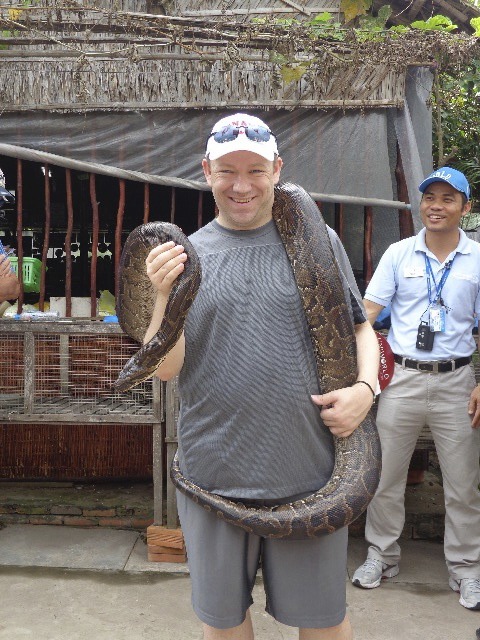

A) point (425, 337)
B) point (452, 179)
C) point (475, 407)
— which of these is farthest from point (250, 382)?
point (452, 179)

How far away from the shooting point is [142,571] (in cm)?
466

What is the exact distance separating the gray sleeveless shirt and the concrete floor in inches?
78.8

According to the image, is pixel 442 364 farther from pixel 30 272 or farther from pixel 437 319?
pixel 30 272

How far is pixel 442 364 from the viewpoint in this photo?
4.32 m

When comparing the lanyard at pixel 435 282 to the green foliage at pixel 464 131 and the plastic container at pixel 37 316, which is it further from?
the green foliage at pixel 464 131

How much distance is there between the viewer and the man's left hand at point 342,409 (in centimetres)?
228

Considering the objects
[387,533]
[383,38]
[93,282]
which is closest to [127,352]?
[93,282]

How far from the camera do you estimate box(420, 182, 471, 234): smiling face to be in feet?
14.3

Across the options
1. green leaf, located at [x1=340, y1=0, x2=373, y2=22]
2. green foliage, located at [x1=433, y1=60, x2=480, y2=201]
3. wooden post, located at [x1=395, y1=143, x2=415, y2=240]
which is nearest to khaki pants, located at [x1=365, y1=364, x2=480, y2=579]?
wooden post, located at [x1=395, y1=143, x2=415, y2=240]

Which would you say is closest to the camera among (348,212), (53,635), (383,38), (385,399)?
(53,635)

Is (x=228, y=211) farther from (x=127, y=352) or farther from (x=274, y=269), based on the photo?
(x=127, y=352)

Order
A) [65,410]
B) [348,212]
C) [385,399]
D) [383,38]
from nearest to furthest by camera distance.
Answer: [385,399]
[65,410]
[383,38]
[348,212]

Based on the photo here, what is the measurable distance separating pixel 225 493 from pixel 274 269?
2.58 ft

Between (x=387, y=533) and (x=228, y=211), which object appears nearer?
(x=228, y=211)
